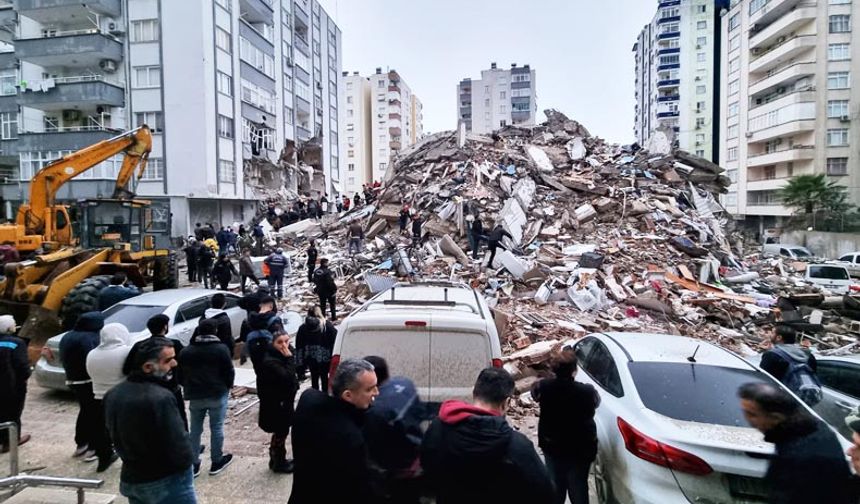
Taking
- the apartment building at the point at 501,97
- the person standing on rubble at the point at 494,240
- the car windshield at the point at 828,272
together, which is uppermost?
the apartment building at the point at 501,97

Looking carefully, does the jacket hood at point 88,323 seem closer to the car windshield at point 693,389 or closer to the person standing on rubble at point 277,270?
the car windshield at point 693,389

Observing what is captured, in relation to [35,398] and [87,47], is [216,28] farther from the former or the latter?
[35,398]

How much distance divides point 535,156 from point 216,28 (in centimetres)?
2079

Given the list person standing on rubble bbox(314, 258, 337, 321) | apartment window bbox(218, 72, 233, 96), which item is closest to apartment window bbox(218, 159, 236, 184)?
apartment window bbox(218, 72, 233, 96)

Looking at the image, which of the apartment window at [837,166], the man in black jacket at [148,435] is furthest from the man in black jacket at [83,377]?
the apartment window at [837,166]

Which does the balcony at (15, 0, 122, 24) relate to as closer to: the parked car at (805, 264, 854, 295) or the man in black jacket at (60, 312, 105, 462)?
the man in black jacket at (60, 312, 105, 462)

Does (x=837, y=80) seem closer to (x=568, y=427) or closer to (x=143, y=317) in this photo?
(x=568, y=427)

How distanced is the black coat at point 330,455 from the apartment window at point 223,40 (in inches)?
1233

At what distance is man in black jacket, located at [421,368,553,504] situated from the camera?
7.13 feet

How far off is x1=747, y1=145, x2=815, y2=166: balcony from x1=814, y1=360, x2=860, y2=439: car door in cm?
4030

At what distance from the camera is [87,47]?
25969 millimetres

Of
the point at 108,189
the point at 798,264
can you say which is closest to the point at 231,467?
the point at 798,264

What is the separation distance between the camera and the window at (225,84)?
93.9 feet

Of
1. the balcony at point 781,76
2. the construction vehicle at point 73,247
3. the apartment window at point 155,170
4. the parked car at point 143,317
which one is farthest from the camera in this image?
the balcony at point 781,76
